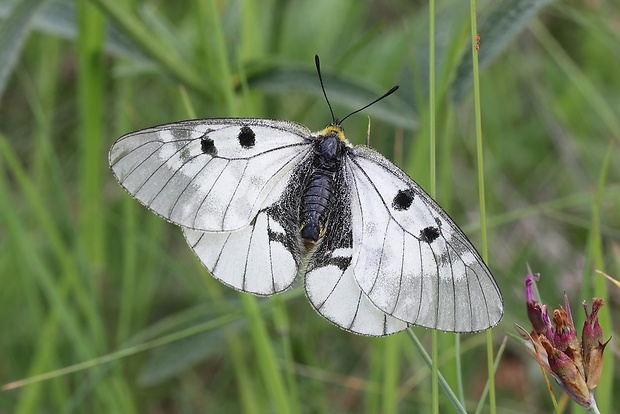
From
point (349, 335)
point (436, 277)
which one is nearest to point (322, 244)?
point (436, 277)

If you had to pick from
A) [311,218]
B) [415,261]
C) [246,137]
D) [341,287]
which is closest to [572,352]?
[415,261]

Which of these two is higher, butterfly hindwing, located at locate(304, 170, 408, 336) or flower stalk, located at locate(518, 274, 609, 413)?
butterfly hindwing, located at locate(304, 170, 408, 336)

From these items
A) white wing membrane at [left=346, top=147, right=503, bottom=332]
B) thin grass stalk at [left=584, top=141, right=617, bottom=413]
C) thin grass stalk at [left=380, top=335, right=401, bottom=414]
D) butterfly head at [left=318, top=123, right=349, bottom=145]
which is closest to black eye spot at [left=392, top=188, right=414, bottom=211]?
white wing membrane at [left=346, top=147, right=503, bottom=332]

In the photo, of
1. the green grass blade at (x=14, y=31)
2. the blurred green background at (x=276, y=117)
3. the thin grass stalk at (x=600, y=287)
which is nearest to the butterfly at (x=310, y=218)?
the blurred green background at (x=276, y=117)

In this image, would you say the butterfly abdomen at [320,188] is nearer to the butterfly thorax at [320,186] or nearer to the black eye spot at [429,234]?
the butterfly thorax at [320,186]

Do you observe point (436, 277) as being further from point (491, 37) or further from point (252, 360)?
point (252, 360)

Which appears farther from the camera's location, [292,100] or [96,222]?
[292,100]

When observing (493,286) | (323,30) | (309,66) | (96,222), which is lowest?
(493,286)

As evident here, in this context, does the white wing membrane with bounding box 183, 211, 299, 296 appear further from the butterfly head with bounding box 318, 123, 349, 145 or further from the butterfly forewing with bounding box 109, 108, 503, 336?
the butterfly head with bounding box 318, 123, 349, 145
